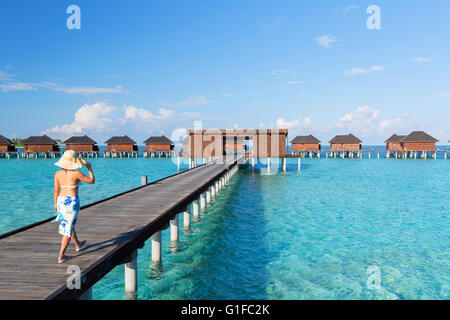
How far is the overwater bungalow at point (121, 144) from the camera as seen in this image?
228 ft

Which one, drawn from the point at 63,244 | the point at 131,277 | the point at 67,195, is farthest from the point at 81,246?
the point at 131,277

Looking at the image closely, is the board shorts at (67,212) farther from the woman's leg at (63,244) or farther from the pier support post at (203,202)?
the pier support post at (203,202)

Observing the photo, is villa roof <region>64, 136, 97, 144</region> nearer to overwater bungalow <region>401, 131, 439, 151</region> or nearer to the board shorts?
the board shorts

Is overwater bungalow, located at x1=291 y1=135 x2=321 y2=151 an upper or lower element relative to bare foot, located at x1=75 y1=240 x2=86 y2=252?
upper

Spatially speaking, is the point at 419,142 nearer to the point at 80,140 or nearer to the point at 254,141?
the point at 254,141

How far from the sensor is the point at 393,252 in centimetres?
947

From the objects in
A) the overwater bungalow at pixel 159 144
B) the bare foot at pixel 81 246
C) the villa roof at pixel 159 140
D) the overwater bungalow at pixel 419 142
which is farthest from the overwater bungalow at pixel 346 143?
the bare foot at pixel 81 246

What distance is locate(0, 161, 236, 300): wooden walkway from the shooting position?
3.70 meters

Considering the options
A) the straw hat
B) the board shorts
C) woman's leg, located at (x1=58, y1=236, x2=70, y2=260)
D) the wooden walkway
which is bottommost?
the wooden walkway

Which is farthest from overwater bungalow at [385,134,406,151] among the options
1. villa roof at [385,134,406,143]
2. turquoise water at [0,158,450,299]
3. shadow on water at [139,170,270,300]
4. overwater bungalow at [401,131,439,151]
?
shadow on water at [139,170,270,300]

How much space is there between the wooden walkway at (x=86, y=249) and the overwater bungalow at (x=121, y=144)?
6386cm

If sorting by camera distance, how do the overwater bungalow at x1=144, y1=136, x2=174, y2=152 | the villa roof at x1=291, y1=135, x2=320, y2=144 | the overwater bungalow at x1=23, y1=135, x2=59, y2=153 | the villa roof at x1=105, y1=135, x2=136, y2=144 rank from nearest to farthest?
the overwater bungalow at x1=23, y1=135, x2=59, y2=153
the villa roof at x1=291, y1=135, x2=320, y2=144
the overwater bungalow at x1=144, y1=136, x2=174, y2=152
the villa roof at x1=105, y1=135, x2=136, y2=144

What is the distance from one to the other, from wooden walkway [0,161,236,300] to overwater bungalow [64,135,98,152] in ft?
209
